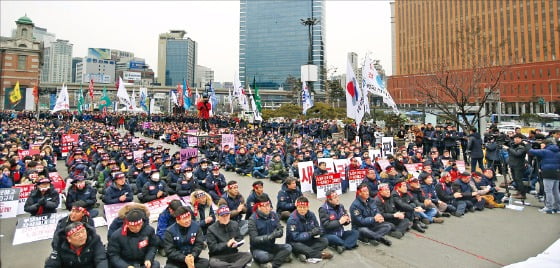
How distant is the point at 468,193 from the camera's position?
9.54 metres

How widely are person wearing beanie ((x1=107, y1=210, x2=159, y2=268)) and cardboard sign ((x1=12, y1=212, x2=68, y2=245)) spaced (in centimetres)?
311

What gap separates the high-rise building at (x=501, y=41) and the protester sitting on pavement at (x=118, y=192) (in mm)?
58218

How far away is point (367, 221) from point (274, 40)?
135951 millimetres

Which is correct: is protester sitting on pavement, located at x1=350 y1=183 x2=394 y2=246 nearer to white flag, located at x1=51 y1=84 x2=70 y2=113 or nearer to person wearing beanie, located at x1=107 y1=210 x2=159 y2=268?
person wearing beanie, located at x1=107 y1=210 x2=159 y2=268

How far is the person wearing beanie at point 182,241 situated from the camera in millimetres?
5238

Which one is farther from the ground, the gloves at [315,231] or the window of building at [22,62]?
the window of building at [22,62]

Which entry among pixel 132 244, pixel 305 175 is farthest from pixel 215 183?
pixel 132 244

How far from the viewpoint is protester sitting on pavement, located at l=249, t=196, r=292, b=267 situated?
597cm

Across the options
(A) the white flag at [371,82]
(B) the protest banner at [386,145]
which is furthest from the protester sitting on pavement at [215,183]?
(B) the protest banner at [386,145]

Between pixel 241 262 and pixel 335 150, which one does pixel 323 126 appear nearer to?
pixel 335 150

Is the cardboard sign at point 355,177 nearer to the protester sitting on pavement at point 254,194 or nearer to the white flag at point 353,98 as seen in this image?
the white flag at point 353,98

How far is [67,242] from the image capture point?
15.2 ft

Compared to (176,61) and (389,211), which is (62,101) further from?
(176,61)

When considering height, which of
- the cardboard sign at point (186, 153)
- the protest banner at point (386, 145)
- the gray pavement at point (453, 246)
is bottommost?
the gray pavement at point (453, 246)
